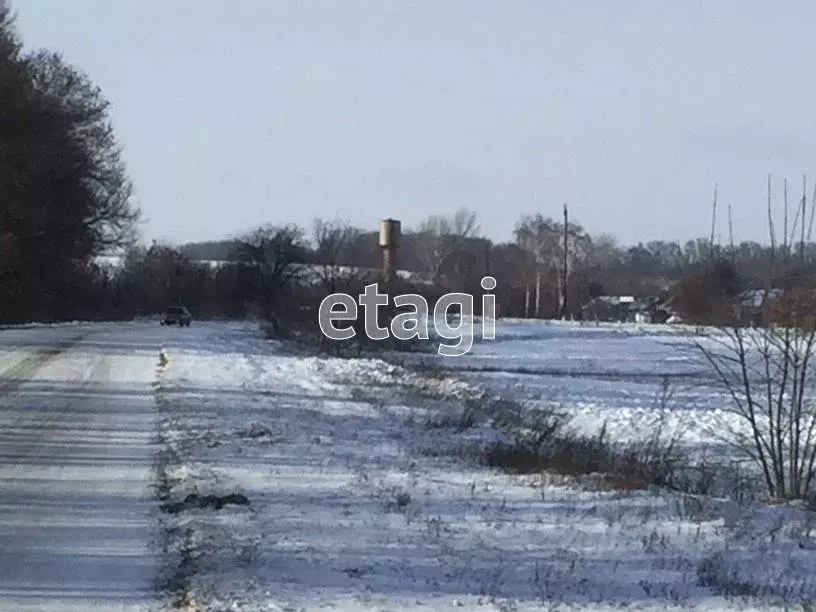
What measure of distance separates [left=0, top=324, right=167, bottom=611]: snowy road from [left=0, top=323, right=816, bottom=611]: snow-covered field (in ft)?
0.10

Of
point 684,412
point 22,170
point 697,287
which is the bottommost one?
point 684,412

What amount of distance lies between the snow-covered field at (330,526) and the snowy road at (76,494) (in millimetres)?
31

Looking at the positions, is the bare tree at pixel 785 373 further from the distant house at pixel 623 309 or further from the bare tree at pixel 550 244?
the bare tree at pixel 550 244

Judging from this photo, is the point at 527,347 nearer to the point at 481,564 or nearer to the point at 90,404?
the point at 90,404

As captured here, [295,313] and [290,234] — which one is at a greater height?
[290,234]

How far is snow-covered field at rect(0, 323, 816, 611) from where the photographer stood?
8000mm

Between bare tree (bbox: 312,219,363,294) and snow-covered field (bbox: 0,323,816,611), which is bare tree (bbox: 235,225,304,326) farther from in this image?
snow-covered field (bbox: 0,323,816,611)

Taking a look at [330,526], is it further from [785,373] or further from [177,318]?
[177,318]

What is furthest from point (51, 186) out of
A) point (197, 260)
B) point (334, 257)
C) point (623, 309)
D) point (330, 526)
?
point (623, 309)

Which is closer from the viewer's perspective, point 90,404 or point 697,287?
point 697,287

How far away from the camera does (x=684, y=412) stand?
27297mm

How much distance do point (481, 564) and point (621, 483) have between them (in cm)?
467

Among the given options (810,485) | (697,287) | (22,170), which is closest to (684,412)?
(697,287)

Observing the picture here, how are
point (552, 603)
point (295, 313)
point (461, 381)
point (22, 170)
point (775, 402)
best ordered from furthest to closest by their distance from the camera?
point (295, 313) → point (22, 170) → point (461, 381) → point (775, 402) → point (552, 603)
